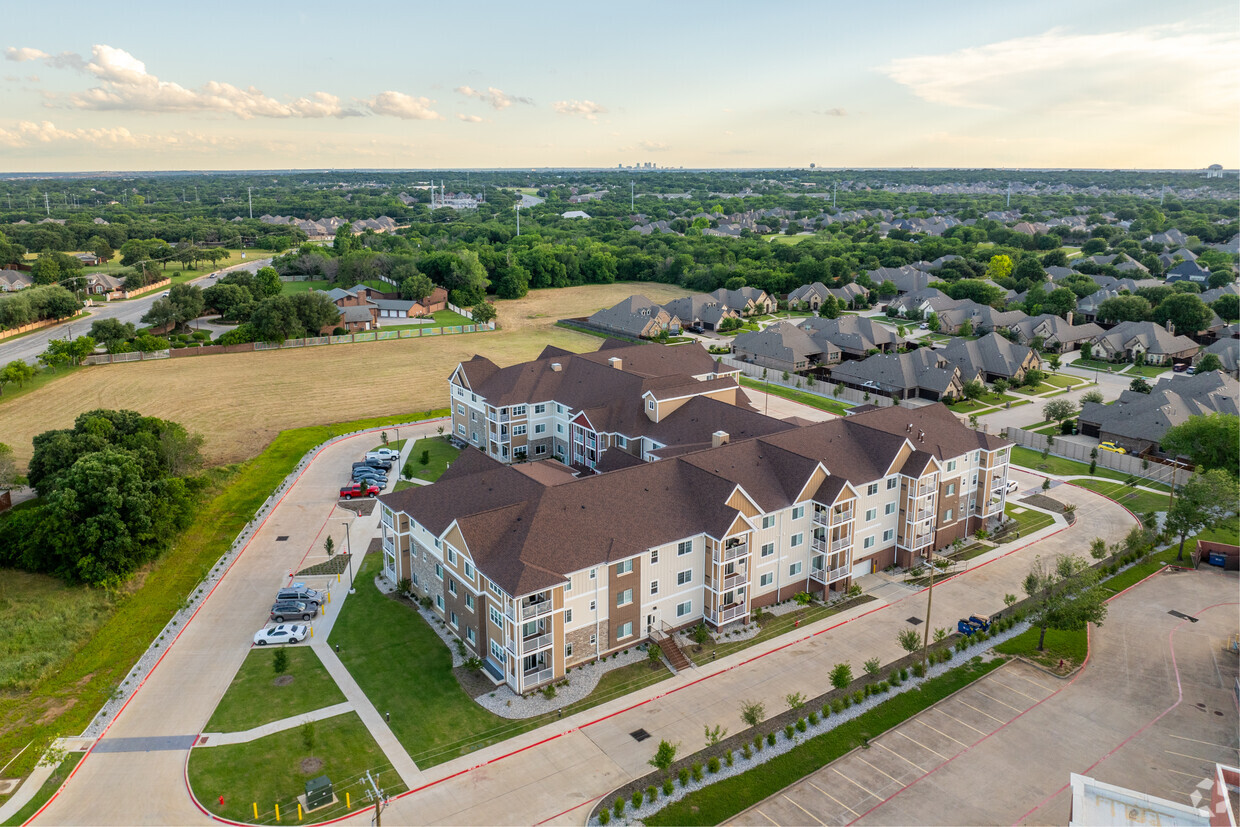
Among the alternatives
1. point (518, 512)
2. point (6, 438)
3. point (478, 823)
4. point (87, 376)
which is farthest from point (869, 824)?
point (87, 376)

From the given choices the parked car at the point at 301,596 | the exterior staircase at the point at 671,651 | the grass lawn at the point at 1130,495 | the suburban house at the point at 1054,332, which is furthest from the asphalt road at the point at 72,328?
the suburban house at the point at 1054,332

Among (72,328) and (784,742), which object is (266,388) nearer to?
(72,328)

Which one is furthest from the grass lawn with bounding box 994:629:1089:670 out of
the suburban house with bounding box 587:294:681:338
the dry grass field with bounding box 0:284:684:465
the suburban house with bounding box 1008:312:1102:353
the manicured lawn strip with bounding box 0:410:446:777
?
the suburban house with bounding box 587:294:681:338

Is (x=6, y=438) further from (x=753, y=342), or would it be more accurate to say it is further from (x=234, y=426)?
(x=753, y=342)

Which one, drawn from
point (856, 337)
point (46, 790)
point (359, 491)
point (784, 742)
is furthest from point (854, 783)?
point (856, 337)

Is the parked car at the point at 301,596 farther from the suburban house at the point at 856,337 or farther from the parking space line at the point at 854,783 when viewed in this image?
the suburban house at the point at 856,337
